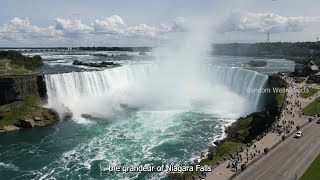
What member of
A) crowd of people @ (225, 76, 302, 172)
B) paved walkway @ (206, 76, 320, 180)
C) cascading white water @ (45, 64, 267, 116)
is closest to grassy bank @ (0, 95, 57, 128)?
cascading white water @ (45, 64, 267, 116)

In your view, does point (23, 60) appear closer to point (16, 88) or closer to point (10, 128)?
point (16, 88)

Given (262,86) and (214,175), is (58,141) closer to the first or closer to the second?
(214,175)

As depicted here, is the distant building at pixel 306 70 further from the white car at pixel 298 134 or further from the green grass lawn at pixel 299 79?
the white car at pixel 298 134

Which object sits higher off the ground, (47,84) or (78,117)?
(47,84)

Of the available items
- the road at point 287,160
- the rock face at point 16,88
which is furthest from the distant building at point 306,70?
the rock face at point 16,88

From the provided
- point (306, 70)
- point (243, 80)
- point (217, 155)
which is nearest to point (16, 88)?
point (217, 155)

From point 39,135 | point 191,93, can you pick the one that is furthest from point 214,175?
point 191,93
